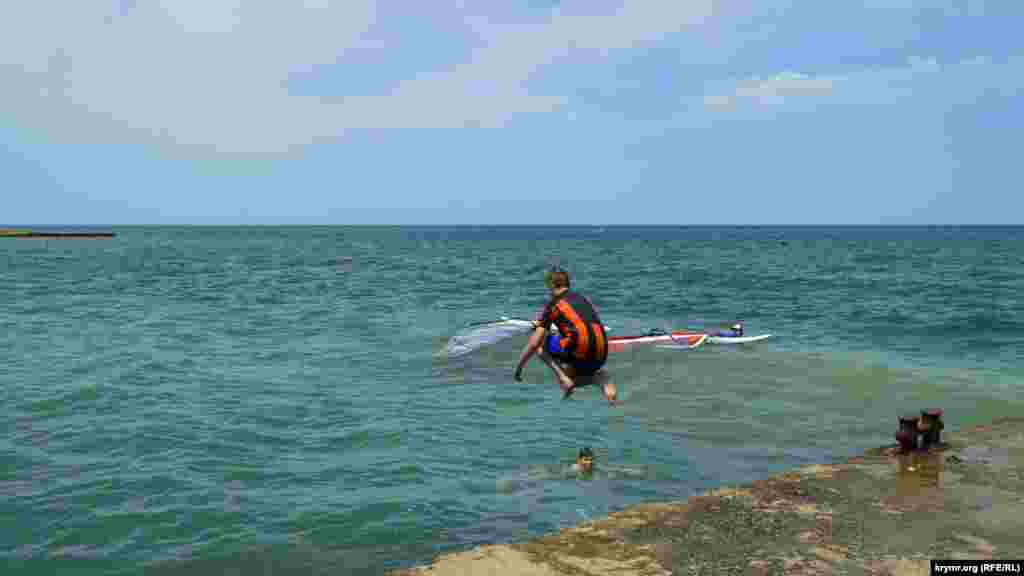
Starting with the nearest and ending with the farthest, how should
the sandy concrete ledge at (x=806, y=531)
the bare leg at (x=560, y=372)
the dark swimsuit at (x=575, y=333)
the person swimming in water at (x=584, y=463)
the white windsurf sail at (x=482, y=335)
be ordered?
1. the sandy concrete ledge at (x=806, y=531)
2. the dark swimsuit at (x=575, y=333)
3. the bare leg at (x=560, y=372)
4. the person swimming in water at (x=584, y=463)
5. the white windsurf sail at (x=482, y=335)

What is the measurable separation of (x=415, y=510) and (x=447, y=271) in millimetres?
55739

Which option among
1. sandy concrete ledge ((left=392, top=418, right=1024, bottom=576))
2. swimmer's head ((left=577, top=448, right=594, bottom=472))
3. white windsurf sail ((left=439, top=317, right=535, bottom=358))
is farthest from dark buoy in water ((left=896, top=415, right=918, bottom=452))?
white windsurf sail ((left=439, top=317, right=535, bottom=358))

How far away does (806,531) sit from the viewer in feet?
25.3

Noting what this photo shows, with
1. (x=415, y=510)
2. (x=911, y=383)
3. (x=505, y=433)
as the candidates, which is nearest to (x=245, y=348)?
(x=505, y=433)

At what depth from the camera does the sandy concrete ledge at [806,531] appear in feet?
22.7

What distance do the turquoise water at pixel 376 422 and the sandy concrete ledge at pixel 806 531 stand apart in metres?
1.44

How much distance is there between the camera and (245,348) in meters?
22.9

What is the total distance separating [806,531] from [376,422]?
8.65 meters

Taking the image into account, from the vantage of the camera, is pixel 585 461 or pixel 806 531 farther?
pixel 585 461

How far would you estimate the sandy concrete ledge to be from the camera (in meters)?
6.92

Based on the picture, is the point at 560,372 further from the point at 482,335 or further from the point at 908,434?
the point at 482,335

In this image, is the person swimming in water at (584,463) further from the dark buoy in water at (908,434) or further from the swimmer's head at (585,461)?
the dark buoy in water at (908,434)

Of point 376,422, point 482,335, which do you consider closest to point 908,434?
point 376,422

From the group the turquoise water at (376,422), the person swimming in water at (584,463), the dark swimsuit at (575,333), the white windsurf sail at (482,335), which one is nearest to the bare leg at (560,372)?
the dark swimsuit at (575,333)
